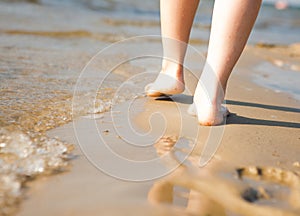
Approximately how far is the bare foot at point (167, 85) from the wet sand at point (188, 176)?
0.09m

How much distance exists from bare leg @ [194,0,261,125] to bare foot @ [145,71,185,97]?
0.26 m

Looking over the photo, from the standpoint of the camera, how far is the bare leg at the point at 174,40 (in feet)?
5.29

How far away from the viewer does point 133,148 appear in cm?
115

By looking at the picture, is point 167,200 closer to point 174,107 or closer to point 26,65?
point 174,107

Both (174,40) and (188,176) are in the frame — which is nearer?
(188,176)

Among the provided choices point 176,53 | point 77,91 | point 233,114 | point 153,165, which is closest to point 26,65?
point 77,91

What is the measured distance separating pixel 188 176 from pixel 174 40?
2.69ft

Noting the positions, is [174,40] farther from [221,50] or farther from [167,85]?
[221,50]

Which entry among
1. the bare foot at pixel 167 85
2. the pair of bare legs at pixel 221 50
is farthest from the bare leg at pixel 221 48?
the bare foot at pixel 167 85

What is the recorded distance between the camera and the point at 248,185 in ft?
3.14

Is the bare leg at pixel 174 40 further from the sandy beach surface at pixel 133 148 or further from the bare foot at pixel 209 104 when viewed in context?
the bare foot at pixel 209 104

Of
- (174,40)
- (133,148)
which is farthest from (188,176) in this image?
(174,40)

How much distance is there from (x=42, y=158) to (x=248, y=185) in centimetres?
53

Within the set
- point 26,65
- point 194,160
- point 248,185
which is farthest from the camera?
point 26,65
